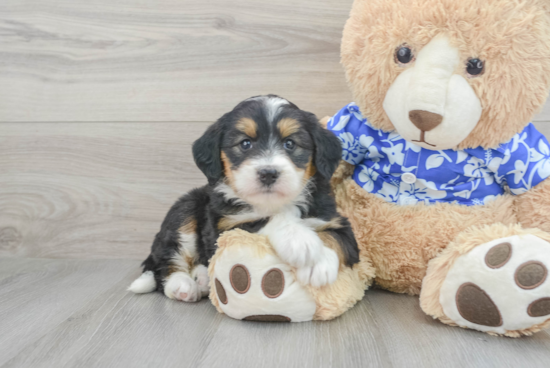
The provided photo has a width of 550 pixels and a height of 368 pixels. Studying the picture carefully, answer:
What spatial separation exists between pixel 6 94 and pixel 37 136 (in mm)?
294

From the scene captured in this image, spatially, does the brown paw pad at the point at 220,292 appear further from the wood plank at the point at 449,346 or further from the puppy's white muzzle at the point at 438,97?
the puppy's white muzzle at the point at 438,97

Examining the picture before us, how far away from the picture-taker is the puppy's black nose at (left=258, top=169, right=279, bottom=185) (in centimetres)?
142

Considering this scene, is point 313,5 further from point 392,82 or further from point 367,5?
point 392,82

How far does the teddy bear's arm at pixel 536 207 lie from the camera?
1561 millimetres

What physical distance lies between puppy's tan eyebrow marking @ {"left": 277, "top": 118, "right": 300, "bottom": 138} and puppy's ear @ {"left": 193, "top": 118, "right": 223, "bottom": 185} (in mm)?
236

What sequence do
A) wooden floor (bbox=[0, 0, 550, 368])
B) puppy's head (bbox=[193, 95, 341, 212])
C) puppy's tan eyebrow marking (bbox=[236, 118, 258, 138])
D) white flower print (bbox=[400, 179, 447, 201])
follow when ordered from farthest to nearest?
wooden floor (bbox=[0, 0, 550, 368])
white flower print (bbox=[400, 179, 447, 201])
puppy's tan eyebrow marking (bbox=[236, 118, 258, 138])
puppy's head (bbox=[193, 95, 341, 212])

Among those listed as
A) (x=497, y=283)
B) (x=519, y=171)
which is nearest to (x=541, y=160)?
(x=519, y=171)

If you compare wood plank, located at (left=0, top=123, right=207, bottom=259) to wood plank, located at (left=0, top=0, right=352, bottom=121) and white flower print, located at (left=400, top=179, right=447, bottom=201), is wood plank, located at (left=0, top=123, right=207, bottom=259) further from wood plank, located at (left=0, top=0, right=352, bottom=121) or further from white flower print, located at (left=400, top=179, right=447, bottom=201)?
white flower print, located at (left=400, top=179, right=447, bottom=201)

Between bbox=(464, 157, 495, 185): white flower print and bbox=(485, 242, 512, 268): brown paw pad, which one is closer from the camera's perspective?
bbox=(485, 242, 512, 268): brown paw pad

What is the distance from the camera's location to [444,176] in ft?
5.38

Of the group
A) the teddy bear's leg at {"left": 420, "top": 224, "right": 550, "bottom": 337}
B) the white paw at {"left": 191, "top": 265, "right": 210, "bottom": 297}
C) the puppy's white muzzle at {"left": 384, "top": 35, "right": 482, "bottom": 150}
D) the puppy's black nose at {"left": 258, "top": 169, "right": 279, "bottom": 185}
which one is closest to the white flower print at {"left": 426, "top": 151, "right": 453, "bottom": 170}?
the puppy's white muzzle at {"left": 384, "top": 35, "right": 482, "bottom": 150}

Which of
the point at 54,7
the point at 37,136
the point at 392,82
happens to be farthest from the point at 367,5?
the point at 37,136

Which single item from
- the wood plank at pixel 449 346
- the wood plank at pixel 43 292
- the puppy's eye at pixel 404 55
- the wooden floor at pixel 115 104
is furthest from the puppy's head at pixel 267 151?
the wood plank at pixel 43 292

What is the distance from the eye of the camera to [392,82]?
1535 mm
